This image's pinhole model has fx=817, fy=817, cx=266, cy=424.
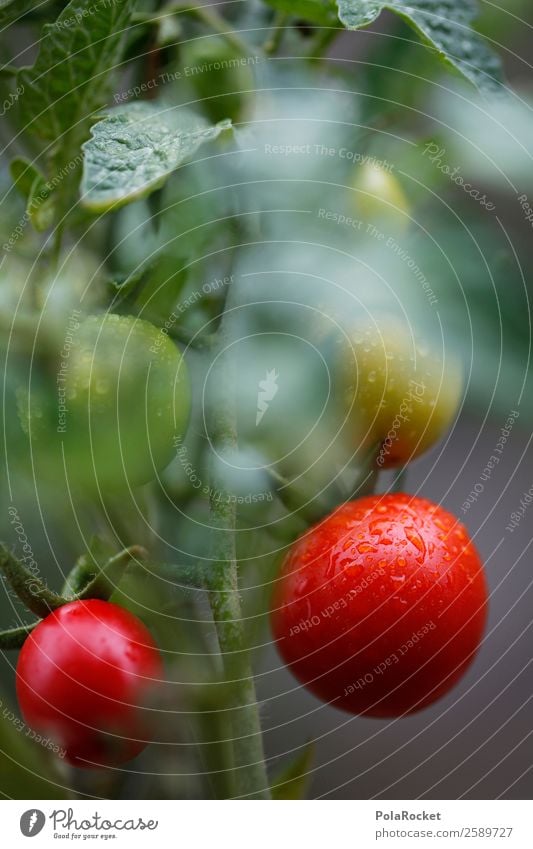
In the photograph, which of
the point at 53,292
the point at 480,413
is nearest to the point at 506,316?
the point at 480,413

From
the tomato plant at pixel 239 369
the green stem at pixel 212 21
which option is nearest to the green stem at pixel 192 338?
the tomato plant at pixel 239 369

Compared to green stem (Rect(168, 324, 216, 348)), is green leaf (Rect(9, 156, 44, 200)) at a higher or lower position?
higher

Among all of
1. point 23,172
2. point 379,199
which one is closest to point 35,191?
point 23,172

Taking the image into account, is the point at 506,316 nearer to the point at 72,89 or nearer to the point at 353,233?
the point at 353,233

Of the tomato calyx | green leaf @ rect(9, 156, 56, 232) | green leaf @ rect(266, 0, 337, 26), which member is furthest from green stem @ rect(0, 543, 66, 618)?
green leaf @ rect(266, 0, 337, 26)

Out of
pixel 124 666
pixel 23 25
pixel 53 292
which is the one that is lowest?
pixel 124 666

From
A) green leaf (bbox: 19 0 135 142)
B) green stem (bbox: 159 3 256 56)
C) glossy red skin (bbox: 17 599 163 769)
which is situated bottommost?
glossy red skin (bbox: 17 599 163 769)

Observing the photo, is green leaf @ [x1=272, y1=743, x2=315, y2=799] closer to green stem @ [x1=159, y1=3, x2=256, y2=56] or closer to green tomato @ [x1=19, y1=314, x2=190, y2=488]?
green tomato @ [x1=19, y1=314, x2=190, y2=488]
